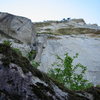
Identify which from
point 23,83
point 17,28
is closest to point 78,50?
point 17,28

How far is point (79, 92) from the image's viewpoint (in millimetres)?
6137

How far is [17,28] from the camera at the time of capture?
89.7 feet

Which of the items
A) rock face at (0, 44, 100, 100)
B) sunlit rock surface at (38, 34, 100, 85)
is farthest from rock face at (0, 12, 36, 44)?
rock face at (0, 44, 100, 100)

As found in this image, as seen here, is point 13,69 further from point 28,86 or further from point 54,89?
point 54,89

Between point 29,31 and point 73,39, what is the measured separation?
22.5ft

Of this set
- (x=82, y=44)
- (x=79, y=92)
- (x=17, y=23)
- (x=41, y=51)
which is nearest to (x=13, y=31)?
(x=17, y=23)

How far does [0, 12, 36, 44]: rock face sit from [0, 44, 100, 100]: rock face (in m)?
19.8

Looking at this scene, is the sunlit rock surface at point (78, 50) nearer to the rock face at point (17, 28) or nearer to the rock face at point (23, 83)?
the rock face at point (17, 28)

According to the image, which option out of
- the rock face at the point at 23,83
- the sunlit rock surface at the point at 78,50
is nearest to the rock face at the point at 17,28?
the sunlit rock surface at the point at 78,50

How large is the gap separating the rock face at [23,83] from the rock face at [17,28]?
1983 cm

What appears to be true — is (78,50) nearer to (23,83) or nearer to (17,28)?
(17,28)

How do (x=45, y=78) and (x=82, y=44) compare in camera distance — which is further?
(x=82, y=44)

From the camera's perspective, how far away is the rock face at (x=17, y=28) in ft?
85.6

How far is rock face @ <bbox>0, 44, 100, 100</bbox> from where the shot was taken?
5059mm
